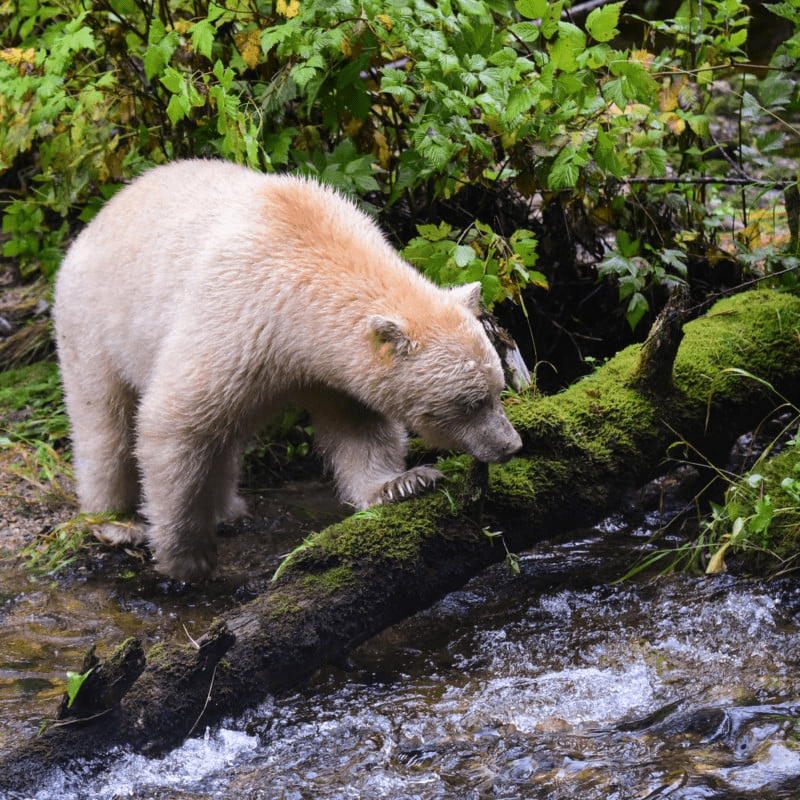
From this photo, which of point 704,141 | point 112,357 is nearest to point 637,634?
point 112,357

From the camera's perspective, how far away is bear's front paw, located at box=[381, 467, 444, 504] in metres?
4.25

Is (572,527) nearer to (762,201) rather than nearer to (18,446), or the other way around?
(18,446)

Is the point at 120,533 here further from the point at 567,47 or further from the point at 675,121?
the point at 675,121

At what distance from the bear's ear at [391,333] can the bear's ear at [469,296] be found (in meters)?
0.36

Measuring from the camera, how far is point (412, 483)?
427cm

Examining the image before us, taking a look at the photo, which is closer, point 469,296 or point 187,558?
point 469,296

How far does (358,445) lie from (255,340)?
2.35ft

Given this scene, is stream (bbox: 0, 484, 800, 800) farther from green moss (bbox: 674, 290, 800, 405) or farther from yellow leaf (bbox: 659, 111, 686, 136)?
yellow leaf (bbox: 659, 111, 686, 136)

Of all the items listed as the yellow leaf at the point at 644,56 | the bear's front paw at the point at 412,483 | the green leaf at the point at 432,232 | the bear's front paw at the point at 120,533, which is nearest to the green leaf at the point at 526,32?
the yellow leaf at the point at 644,56

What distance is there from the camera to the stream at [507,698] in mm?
3205

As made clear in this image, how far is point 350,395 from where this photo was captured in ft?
14.4

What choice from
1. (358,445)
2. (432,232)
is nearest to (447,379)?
(358,445)

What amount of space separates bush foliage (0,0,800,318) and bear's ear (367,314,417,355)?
862 millimetres

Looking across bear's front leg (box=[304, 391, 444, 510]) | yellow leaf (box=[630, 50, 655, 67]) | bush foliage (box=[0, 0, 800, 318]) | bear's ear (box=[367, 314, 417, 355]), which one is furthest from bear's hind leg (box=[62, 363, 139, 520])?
yellow leaf (box=[630, 50, 655, 67])
